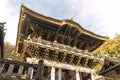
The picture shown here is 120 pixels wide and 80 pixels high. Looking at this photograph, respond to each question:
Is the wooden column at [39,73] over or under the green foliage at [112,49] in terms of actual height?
under

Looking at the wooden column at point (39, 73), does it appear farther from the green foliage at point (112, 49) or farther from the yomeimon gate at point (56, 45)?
the green foliage at point (112, 49)

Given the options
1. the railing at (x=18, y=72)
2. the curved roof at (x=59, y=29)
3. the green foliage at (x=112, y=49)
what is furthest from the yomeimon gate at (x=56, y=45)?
the green foliage at (x=112, y=49)

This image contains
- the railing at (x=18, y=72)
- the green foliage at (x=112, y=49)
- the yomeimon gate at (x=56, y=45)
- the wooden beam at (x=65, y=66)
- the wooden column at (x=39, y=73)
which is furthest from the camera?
the green foliage at (x=112, y=49)

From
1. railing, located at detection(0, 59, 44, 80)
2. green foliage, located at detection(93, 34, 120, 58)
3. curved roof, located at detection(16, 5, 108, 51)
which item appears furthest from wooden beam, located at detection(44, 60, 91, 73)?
green foliage, located at detection(93, 34, 120, 58)

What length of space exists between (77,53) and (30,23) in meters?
4.99

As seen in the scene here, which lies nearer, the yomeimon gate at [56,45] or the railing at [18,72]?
the railing at [18,72]

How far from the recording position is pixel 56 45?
14539mm

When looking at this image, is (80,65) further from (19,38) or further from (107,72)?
(19,38)

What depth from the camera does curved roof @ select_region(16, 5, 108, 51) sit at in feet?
48.8

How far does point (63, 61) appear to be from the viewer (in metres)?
14.9

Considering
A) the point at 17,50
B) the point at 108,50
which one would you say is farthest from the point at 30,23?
the point at 108,50

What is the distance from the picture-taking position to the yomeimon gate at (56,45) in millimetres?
14039

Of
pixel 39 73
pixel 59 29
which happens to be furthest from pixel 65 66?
pixel 39 73

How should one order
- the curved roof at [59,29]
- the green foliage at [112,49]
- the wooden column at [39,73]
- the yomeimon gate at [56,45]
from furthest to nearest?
the green foliage at [112,49] < the curved roof at [59,29] < the yomeimon gate at [56,45] < the wooden column at [39,73]
